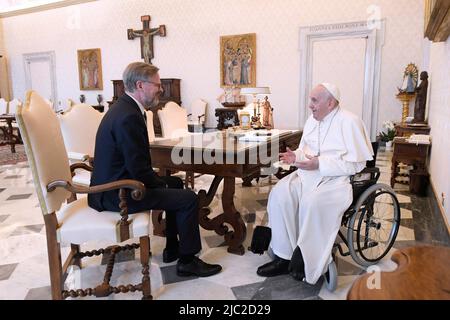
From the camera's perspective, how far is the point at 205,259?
271 centimetres

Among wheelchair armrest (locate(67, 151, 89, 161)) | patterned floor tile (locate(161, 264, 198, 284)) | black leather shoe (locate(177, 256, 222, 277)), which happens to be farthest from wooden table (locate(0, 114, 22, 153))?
black leather shoe (locate(177, 256, 222, 277))

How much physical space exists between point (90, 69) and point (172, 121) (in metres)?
7.34

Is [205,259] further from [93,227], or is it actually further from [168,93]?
[168,93]

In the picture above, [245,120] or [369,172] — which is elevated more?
[245,120]

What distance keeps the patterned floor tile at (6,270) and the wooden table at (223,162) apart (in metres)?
1.24

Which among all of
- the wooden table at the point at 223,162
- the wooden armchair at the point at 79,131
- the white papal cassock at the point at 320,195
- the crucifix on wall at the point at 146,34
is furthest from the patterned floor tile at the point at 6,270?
the crucifix on wall at the point at 146,34

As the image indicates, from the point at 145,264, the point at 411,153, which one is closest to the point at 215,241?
the point at 145,264

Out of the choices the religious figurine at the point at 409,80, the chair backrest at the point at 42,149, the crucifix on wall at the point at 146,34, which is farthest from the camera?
the crucifix on wall at the point at 146,34

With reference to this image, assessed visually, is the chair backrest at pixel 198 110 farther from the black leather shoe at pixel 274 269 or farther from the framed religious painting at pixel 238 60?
the black leather shoe at pixel 274 269

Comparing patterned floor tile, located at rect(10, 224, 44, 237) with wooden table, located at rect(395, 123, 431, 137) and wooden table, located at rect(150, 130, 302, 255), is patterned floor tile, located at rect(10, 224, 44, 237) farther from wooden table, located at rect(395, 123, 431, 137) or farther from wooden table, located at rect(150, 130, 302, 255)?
wooden table, located at rect(395, 123, 431, 137)

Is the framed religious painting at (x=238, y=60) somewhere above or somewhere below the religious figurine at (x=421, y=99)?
above

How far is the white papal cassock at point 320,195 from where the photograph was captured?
224cm
